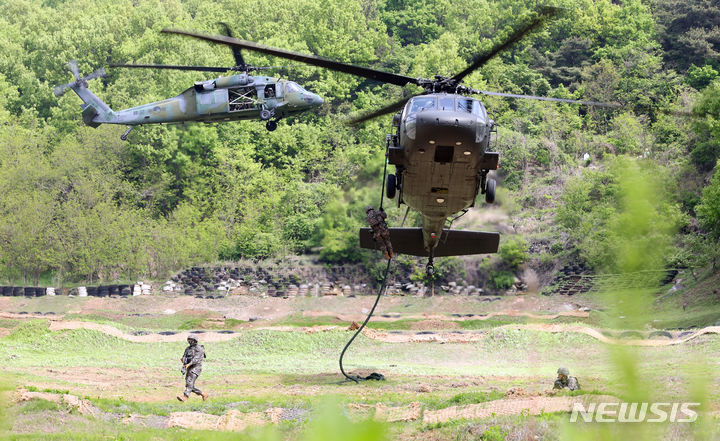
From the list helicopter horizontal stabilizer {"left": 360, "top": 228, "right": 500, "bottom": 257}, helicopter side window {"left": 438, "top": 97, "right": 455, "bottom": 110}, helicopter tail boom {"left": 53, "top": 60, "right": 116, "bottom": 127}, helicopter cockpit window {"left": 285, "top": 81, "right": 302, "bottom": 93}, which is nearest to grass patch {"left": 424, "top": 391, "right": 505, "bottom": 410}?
helicopter horizontal stabilizer {"left": 360, "top": 228, "right": 500, "bottom": 257}

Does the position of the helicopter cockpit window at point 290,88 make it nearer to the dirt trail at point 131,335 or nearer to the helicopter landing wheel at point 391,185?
the dirt trail at point 131,335

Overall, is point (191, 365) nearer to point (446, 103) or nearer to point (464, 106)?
point (446, 103)

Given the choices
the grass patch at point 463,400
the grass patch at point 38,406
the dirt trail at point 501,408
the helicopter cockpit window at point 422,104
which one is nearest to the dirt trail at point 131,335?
the grass patch at point 38,406

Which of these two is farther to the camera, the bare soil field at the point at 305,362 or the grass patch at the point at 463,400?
the grass patch at the point at 463,400

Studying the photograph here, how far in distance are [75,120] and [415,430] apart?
63.5m

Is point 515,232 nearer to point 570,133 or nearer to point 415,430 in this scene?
point 570,133

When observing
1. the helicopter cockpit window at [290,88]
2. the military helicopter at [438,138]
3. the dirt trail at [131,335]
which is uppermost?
the helicopter cockpit window at [290,88]

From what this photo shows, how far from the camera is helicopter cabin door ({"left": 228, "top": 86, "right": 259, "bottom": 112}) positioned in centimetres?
2852

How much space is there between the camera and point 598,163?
5322 cm

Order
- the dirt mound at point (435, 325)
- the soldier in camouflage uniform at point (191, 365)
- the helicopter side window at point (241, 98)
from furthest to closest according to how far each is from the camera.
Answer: the dirt mound at point (435, 325) < the helicopter side window at point (241, 98) < the soldier in camouflage uniform at point (191, 365)

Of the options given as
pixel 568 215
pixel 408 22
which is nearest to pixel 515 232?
pixel 568 215

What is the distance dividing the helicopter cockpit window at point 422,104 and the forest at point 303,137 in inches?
825

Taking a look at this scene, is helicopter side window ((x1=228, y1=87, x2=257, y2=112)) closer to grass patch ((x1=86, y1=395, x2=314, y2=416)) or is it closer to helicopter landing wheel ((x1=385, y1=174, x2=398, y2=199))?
helicopter landing wheel ((x1=385, y1=174, x2=398, y2=199))

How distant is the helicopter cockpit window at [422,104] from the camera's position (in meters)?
14.7
